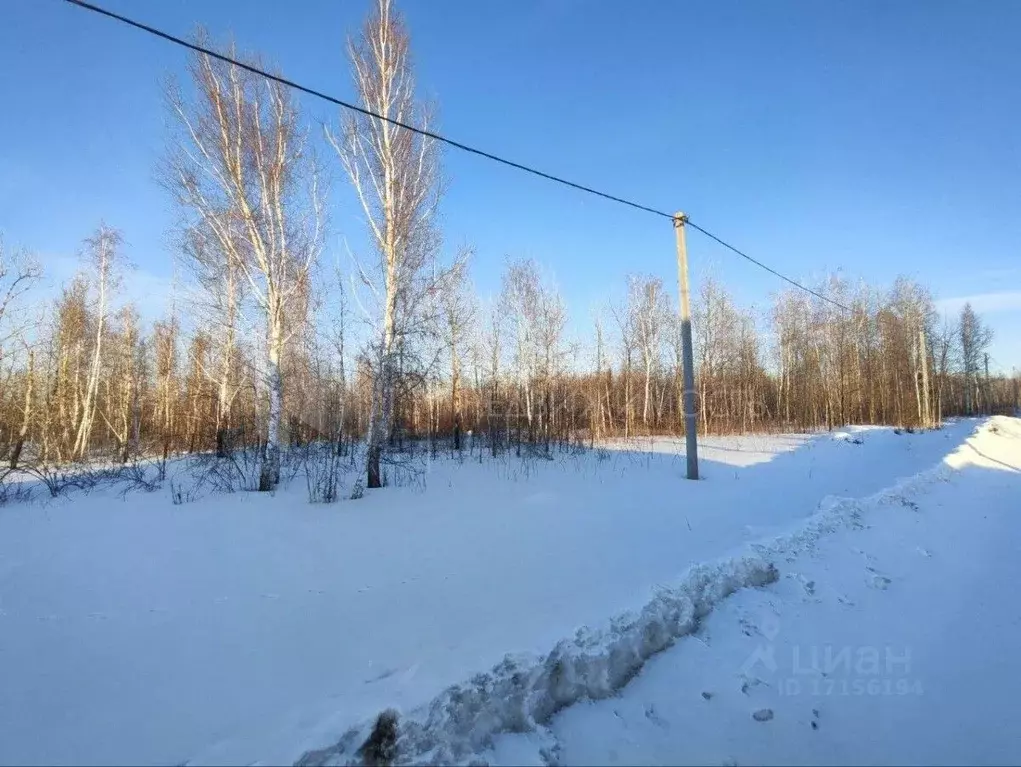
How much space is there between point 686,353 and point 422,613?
Result: 6914mm

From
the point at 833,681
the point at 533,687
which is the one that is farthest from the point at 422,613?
the point at 833,681

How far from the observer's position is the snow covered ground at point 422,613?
2.05 metres

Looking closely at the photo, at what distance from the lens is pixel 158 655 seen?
2.54 metres

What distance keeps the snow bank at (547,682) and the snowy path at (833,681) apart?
8 cm

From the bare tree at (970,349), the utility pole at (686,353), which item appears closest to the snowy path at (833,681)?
the utility pole at (686,353)

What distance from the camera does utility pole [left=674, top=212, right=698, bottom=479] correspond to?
26.8ft

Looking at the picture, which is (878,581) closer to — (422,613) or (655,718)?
(655,718)

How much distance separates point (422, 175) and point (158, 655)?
28.8 feet

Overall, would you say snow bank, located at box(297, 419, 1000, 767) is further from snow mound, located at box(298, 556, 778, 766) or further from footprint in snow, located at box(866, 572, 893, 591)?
footprint in snow, located at box(866, 572, 893, 591)

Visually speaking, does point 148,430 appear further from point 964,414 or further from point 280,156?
point 964,414

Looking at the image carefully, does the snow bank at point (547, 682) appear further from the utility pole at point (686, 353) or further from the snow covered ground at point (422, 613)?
the utility pole at point (686, 353)

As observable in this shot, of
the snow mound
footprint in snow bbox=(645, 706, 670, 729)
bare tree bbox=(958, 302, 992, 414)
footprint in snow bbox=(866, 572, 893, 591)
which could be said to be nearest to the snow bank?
the snow mound

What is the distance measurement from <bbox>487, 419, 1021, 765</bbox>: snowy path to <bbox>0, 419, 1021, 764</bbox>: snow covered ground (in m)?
0.02

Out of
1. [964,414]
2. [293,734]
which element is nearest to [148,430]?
[293,734]
